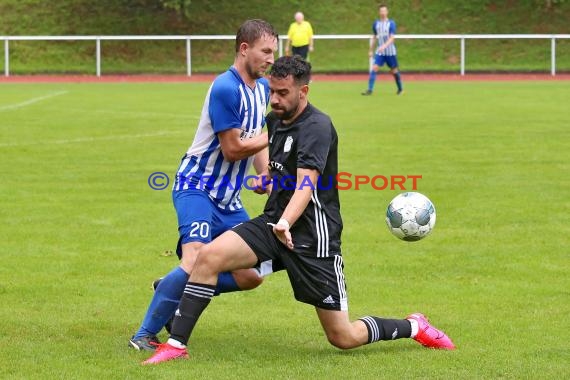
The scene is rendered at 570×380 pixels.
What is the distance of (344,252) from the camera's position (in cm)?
1009

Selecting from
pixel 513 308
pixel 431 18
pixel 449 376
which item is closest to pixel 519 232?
pixel 513 308

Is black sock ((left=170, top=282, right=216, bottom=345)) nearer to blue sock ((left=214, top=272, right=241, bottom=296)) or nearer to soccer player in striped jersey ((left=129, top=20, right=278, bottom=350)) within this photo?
soccer player in striped jersey ((left=129, top=20, right=278, bottom=350))

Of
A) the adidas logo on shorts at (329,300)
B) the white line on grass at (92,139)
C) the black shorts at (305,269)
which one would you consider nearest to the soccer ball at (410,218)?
the black shorts at (305,269)

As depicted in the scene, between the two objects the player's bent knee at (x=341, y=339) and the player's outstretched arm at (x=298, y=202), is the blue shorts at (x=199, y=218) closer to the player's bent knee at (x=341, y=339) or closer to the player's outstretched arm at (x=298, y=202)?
the player's outstretched arm at (x=298, y=202)

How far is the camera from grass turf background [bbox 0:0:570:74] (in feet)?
130

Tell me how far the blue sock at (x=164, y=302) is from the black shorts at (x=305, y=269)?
0.60 metres

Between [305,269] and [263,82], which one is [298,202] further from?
[263,82]

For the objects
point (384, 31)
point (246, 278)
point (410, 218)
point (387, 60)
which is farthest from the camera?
point (384, 31)

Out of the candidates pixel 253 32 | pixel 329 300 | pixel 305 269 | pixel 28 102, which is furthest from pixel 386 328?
pixel 28 102

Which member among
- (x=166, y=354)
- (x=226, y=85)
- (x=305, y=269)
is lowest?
(x=166, y=354)

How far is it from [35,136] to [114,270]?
34.1 ft

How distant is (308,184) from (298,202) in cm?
13

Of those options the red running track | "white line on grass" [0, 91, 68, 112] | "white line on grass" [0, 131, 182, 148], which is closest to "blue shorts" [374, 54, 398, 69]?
the red running track

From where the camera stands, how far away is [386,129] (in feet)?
65.5
